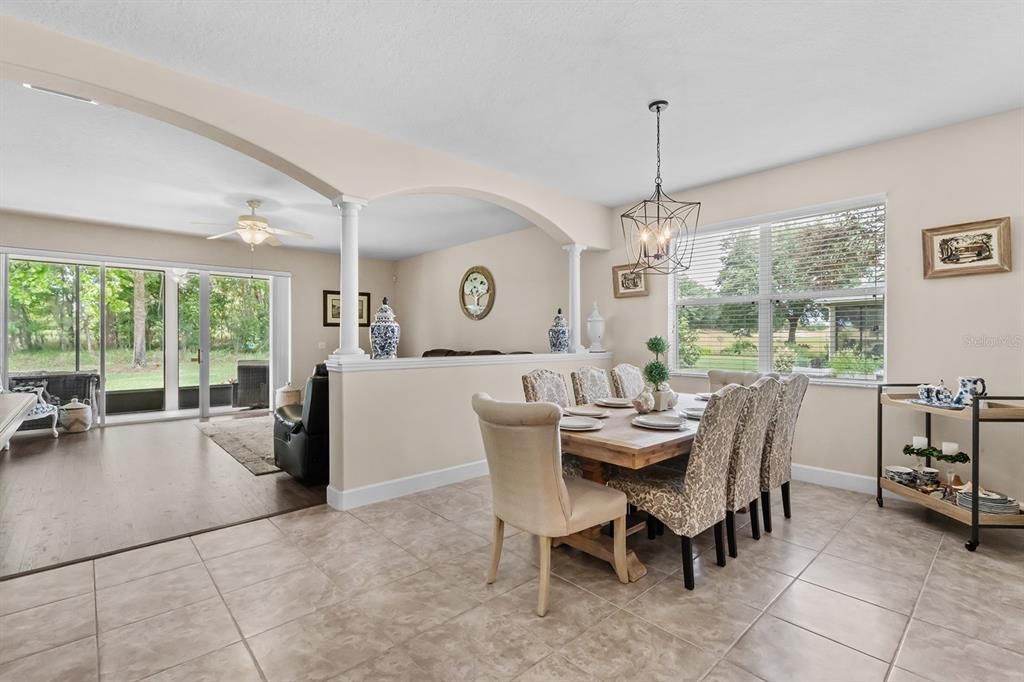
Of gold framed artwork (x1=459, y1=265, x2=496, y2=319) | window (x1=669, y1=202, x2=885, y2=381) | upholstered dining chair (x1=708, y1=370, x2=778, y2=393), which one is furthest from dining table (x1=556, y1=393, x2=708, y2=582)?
gold framed artwork (x1=459, y1=265, x2=496, y2=319)

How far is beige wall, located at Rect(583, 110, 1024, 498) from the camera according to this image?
291cm

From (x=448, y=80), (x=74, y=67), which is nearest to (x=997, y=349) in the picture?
(x=448, y=80)

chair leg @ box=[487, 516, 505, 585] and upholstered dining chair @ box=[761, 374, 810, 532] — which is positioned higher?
upholstered dining chair @ box=[761, 374, 810, 532]

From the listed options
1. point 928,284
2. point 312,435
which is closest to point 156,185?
point 312,435

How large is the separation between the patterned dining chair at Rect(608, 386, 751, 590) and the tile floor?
0.29m

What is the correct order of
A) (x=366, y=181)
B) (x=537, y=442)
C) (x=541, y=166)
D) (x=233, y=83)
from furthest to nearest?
1. (x=541, y=166)
2. (x=366, y=181)
3. (x=233, y=83)
4. (x=537, y=442)

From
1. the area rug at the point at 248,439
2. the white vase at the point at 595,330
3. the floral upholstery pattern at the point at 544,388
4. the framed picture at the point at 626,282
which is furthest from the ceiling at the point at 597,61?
the area rug at the point at 248,439

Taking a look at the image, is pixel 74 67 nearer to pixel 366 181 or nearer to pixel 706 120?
pixel 366 181

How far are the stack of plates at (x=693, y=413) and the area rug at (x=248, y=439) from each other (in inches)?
134

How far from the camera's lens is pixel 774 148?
350cm

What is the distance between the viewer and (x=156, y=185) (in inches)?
169

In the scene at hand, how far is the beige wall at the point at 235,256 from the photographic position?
5449 mm

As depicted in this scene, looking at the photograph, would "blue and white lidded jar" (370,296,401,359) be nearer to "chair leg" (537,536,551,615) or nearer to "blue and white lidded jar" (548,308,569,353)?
"blue and white lidded jar" (548,308,569,353)

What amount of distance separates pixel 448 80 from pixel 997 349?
372 cm
